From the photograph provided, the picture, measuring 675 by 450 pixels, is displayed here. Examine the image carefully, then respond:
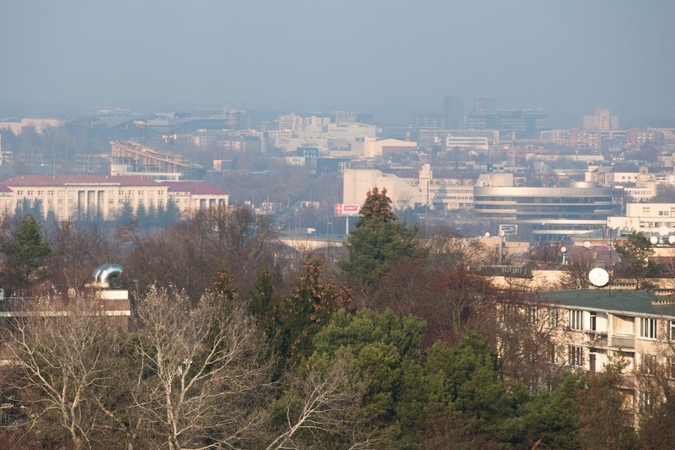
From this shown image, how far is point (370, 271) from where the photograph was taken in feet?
108

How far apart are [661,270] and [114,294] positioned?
51.3 ft

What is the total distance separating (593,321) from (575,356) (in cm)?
51

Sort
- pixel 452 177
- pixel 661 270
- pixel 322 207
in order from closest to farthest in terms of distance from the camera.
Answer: pixel 661 270 < pixel 322 207 < pixel 452 177

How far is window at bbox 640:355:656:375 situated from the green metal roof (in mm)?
970

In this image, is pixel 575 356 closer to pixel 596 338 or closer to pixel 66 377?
pixel 596 338

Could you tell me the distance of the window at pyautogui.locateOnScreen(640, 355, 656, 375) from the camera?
848 inches

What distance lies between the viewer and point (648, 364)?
22.0 m

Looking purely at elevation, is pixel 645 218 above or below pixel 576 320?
below

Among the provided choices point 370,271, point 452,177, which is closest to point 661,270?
point 370,271

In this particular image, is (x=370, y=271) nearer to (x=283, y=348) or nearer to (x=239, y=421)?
(x=283, y=348)

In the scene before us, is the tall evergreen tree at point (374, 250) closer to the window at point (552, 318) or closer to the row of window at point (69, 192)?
the window at point (552, 318)

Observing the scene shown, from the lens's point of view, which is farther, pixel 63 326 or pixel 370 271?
pixel 370 271

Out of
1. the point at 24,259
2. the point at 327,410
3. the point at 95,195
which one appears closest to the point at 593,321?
the point at 327,410

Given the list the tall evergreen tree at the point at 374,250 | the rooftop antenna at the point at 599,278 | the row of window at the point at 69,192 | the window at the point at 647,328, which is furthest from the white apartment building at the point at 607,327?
the row of window at the point at 69,192
